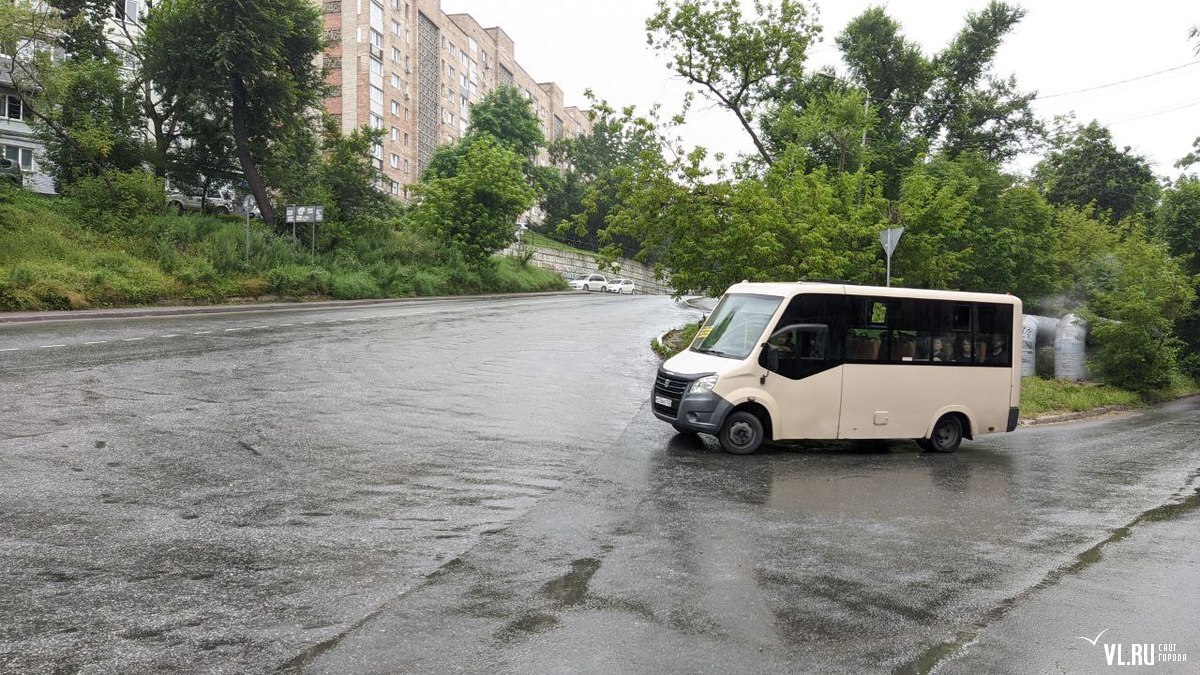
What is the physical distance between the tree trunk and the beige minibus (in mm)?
27946

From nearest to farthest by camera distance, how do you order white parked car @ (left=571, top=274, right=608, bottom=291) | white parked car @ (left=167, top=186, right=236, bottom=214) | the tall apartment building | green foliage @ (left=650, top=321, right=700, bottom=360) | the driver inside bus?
the driver inside bus < green foliage @ (left=650, top=321, right=700, bottom=360) < white parked car @ (left=167, top=186, right=236, bottom=214) < white parked car @ (left=571, top=274, right=608, bottom=291) < the tall apartment building

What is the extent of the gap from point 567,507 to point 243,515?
2.66 m

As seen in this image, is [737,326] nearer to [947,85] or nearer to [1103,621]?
[1103,621]

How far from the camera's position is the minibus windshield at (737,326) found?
11.0 metres

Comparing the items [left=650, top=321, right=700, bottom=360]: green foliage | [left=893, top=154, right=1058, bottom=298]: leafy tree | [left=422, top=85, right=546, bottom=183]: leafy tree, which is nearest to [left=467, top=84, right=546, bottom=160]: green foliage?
[left=422, top=85, right=546, bottom=183]: leafy tree

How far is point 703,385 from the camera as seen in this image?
10.6 meters

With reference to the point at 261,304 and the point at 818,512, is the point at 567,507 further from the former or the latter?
the point at 261,304

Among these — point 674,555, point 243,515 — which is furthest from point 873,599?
point 243,515

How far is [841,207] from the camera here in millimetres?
20953

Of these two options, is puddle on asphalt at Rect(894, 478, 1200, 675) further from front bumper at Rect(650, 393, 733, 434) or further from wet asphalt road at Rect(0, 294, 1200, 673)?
front bumper at Rect(650, 393, 733, 434)

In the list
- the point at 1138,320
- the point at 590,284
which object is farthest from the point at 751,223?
the point at 590,284

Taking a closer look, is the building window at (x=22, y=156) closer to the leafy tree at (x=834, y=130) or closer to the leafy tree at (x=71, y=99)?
the leafy tree at (x=71, y=99)

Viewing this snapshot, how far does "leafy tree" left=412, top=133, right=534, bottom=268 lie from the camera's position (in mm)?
45094

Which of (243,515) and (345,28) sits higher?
(345,28)
